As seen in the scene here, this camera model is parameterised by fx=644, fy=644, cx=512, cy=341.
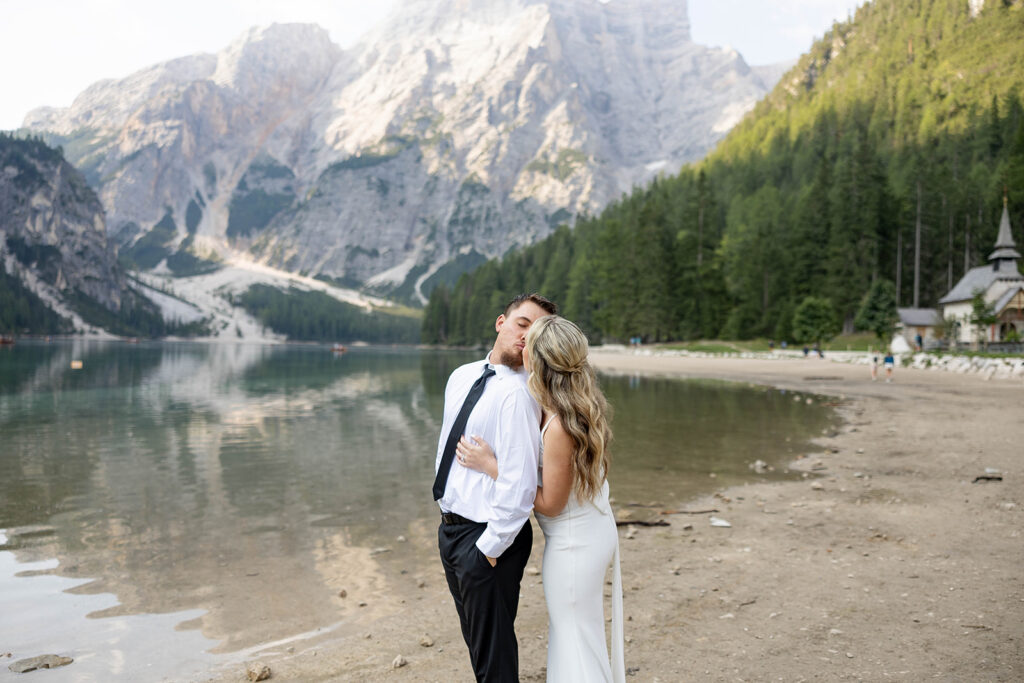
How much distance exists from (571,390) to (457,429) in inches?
28.2

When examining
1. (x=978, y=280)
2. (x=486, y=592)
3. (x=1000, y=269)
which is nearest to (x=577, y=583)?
(x=486, y=592)

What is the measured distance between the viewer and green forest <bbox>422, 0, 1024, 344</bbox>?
7838cm

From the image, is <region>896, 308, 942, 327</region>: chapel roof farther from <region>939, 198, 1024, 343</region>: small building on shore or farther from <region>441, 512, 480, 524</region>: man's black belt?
<region>441, 512, 480, 524</region>: man's black belt

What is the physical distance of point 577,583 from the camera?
369 cm

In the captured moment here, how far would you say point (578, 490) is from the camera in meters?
3.65

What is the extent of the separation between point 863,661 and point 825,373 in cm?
4514

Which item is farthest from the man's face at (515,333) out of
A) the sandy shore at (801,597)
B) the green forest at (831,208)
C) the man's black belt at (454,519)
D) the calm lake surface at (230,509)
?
the green forest at (831,208)

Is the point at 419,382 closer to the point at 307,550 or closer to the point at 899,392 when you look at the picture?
the point at 899,392

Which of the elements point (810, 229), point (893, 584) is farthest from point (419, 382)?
point (810, 229)

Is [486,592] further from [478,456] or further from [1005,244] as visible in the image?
[1005,244]

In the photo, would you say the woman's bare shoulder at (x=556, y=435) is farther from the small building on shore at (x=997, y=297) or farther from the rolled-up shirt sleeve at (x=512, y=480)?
the small building on shore at (x=997, y=297)

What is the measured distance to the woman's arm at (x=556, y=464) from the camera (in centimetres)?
354

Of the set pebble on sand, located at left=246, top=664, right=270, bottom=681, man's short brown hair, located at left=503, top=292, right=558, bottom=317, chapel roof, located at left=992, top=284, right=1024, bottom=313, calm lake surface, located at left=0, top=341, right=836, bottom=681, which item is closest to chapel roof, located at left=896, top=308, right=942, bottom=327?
chapel roof, located at left=992, top=284, right=1024, bottom=313

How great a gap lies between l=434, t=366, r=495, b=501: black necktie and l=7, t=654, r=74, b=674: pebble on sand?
4.99m
